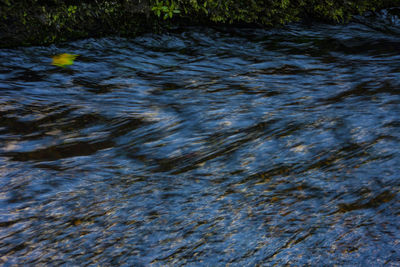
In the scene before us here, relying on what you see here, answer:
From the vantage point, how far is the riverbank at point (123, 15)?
199 inches

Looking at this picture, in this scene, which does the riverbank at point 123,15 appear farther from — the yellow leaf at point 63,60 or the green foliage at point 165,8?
the yellow leaf at point 63,60

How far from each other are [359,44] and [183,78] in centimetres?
290

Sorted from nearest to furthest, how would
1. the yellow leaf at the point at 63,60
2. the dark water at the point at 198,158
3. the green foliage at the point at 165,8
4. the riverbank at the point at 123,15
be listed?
the dark water at the point at 198,158 < the yellow leaf at the point at 63,60 < the riverbank at the point at 123,15 < the green foliage at the point at 165,8

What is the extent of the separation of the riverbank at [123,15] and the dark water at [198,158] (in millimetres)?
256

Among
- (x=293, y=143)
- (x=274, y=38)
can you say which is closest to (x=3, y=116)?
(x=293, y=143)

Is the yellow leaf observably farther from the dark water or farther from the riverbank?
the riverbank

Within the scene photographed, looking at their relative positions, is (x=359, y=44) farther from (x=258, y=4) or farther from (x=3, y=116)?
(x=3, y=116)

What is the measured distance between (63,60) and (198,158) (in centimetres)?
275

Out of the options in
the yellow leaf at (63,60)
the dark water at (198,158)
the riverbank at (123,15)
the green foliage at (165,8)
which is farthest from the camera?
the green foliage at (165,8)

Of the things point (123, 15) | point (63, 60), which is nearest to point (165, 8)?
point (123, 15)

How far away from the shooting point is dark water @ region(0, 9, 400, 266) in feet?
Result: 6.82

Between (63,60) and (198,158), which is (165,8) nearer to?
(63,60)

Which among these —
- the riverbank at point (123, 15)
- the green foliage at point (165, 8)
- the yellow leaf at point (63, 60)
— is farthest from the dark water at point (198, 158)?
the green foliage at point (165, 8)

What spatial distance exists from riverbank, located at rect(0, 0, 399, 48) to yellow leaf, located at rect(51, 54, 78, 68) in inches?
19.0
